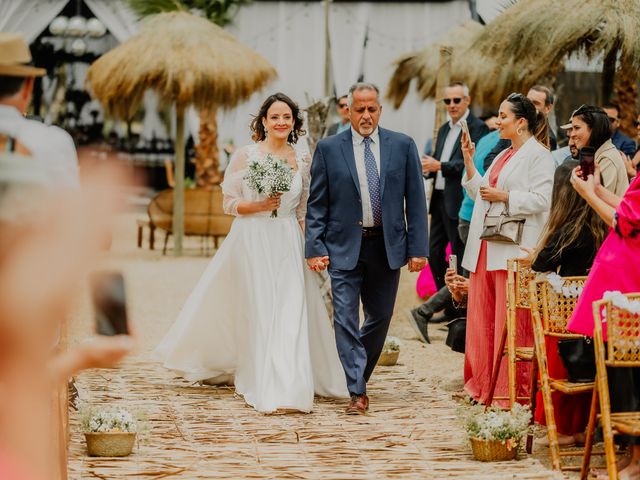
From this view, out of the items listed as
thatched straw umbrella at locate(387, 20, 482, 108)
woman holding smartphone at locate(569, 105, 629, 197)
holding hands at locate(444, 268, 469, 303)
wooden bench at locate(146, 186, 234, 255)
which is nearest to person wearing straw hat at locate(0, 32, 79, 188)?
woman holding smartphone at locate(569, 105, 629, 197)

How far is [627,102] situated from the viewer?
18.2 meters

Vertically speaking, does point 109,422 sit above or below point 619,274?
below

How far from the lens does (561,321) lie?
22.5 ft

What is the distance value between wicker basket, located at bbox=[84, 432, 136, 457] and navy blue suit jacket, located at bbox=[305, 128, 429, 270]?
212cm

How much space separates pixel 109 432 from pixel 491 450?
6.61ft

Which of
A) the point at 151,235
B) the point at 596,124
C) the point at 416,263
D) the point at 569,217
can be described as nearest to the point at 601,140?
the point at 596,124

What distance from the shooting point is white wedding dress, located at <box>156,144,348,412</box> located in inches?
337

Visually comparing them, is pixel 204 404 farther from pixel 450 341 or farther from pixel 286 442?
pixel 450 341

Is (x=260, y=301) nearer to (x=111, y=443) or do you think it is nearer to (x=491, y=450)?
(x=111, y=443)

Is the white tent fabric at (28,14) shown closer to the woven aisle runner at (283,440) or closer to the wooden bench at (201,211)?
the wooden bench at (201,211)

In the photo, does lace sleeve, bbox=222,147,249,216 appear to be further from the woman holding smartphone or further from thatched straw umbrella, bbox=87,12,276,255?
thatched straw umbrella, bbox=87,12,276,255

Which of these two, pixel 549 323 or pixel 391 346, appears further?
pixel 391 346

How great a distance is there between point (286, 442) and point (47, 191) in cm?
503

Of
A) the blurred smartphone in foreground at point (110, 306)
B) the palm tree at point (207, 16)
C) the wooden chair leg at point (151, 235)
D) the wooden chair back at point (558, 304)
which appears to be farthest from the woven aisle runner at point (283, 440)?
the palm tree at point (207, 16)
